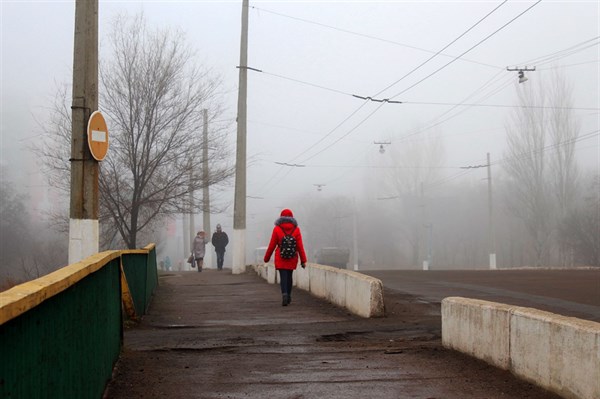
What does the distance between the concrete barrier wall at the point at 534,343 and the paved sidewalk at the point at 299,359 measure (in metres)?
0.13

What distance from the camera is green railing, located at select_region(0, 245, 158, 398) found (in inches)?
105

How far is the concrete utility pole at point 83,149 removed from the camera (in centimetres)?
957

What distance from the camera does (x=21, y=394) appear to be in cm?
277

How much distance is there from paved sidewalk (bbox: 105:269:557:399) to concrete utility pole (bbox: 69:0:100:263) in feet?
4.56

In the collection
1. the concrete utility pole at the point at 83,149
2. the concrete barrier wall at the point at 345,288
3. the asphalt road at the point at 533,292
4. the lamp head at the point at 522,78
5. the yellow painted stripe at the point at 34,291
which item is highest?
the lamp head at the point at 522,78

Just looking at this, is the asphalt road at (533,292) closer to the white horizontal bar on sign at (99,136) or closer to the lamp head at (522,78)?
the white horizontal bar on sign at (99,136)

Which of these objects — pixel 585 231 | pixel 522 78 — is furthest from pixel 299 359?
pixel 585 231

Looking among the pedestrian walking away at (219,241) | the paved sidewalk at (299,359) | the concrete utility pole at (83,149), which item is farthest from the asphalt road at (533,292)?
the pedestrian walking away at (219,241)

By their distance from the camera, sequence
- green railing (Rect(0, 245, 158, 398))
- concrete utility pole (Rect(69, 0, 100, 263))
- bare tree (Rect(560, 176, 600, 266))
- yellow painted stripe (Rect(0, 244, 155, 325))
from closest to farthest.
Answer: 1. yellow painted stripe (Rect(0, 244, 155, 325))
2. green railing (Rect(0, 245, 158, 398))
3. concrete utility pole (Rect(69, 0, 100, 263))
4. bare tree (Rect(560, 176, 600, 266))

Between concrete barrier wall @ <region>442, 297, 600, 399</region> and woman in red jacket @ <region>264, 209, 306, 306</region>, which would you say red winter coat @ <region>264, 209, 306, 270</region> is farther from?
concrete barrier wall @ <region>442, 297, 600, 399</region>

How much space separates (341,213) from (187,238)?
175 feet

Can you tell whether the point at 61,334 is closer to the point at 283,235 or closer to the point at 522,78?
the point at 283,235

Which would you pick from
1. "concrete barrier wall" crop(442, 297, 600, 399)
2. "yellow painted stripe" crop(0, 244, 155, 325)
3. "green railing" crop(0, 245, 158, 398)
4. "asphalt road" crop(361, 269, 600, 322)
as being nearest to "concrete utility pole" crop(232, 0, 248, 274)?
"asphalt road" crop(361, 269, 600, 322)

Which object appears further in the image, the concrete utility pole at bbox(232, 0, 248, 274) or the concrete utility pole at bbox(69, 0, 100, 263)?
the concrete utility pole at bbox(232, 0, 248, 274)
